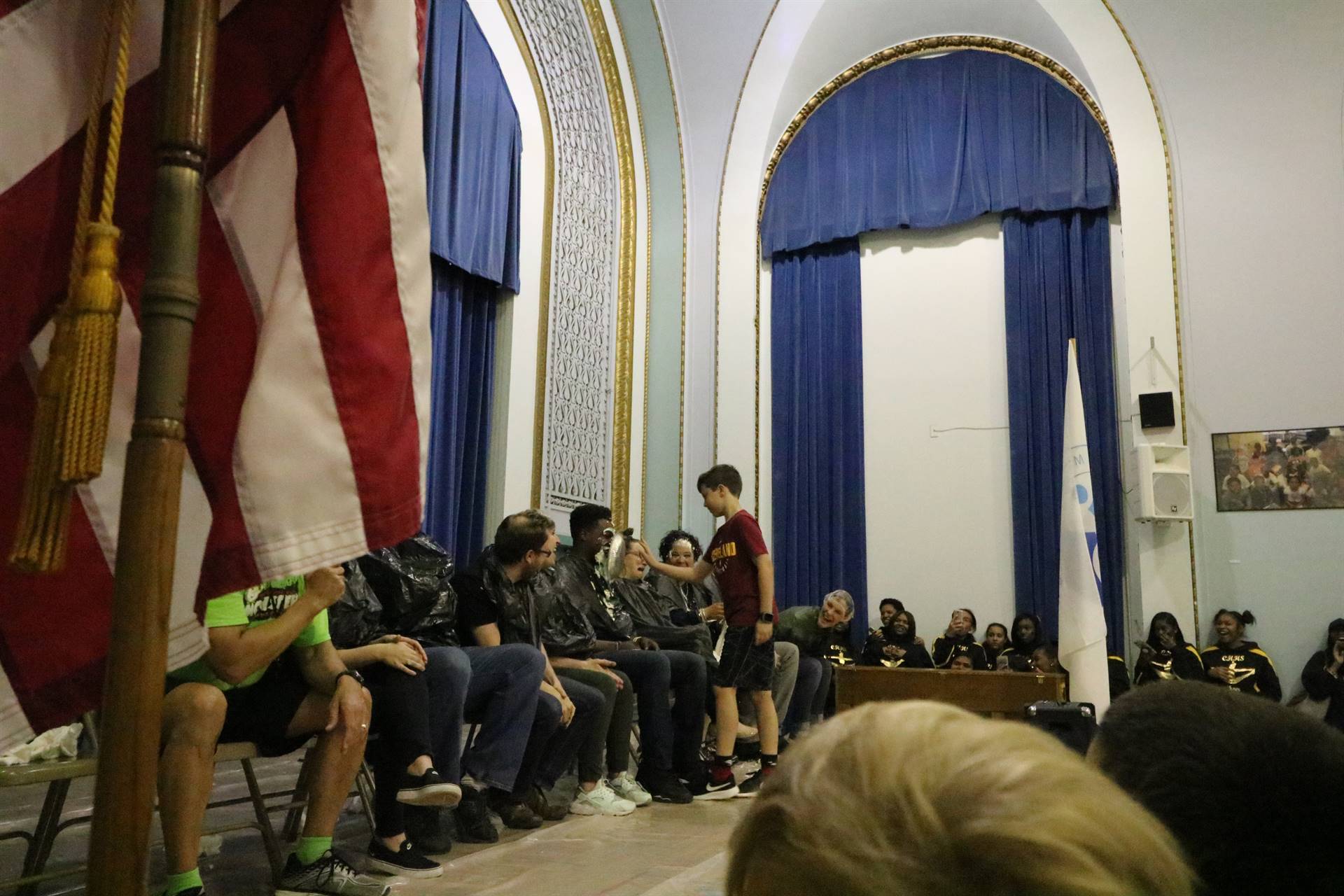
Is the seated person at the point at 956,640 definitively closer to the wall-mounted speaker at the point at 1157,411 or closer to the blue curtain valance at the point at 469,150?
→ the wall-mounted speaker at the point at 1157,411

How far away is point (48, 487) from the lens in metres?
0.88

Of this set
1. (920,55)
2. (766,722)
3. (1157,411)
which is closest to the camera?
(766,722)

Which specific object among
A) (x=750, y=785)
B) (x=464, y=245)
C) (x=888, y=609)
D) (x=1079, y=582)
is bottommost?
(x=750, y=785)

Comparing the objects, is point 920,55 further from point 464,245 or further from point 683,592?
point 683,592

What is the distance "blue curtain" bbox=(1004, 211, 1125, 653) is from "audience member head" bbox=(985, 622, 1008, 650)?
0.22m

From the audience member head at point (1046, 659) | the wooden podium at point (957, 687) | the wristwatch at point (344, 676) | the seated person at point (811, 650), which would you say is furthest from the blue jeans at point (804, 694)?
the wristwatch at point (344, 676)

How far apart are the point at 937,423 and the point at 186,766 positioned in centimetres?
685

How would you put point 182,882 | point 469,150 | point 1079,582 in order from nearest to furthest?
point 182,882 < point 1079,582 < point 469,150

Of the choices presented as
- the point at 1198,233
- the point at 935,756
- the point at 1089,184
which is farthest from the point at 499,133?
the point at 935,756

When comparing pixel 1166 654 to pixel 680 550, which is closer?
pixel 680 550

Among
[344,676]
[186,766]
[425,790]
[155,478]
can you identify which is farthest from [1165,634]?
[155,478]

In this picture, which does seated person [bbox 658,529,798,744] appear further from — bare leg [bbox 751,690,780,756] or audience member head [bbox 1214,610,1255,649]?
audience member head [bbox 1214,610,1255,649]

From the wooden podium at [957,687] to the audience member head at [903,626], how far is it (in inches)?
34.0

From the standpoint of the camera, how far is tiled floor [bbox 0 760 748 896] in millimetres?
2684
